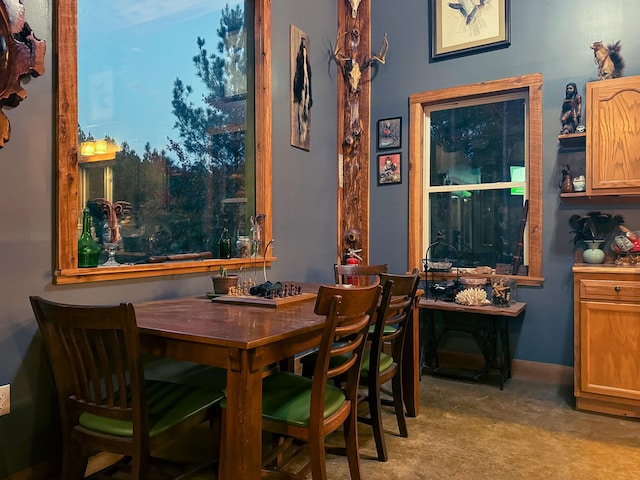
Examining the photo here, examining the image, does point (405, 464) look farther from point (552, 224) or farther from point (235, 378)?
point (552, 224)

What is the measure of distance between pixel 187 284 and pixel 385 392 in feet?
5.40

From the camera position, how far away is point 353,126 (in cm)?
427

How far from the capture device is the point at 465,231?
4.02 m

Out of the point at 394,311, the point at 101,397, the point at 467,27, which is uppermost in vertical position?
the point at 467,27

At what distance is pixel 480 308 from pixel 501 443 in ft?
3.63

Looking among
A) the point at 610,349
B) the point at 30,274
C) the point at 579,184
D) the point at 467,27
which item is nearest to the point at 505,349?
the point at 610,349

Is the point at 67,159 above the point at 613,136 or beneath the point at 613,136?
beneath

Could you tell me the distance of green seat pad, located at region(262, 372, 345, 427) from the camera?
1.68 metres

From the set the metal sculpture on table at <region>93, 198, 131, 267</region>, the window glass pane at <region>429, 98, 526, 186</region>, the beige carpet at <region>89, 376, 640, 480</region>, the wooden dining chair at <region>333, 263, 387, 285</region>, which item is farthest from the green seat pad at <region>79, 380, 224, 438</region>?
the window glass pane at <region>429, 98, 526, 186</region>

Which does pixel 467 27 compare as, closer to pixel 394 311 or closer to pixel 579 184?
pixel 579 184

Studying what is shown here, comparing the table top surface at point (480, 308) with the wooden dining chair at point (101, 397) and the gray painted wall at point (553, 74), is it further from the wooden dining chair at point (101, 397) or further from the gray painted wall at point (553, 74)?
the wooden dining chair at point (101, 397)

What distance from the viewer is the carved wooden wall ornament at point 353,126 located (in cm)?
427

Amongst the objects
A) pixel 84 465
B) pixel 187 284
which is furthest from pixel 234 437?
pixel 187 284

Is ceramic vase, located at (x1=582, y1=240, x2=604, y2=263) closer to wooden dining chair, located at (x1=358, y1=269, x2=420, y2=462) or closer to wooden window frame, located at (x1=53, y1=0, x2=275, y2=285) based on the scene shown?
wooden dining chair, located at (x1=358, y1=269, x2=420, y2=462)
